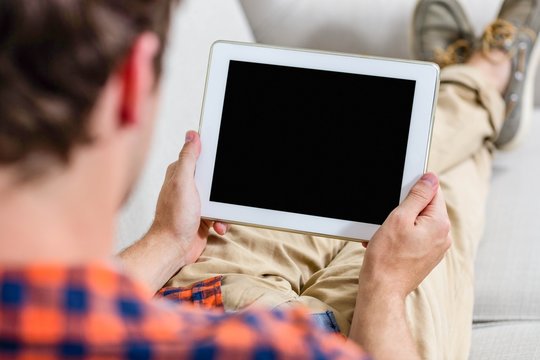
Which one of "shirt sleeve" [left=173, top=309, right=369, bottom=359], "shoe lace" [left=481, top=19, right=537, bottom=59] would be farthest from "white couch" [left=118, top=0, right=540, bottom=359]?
"shirt sleeve" [left=173, top=309, right=369, bottom=359]

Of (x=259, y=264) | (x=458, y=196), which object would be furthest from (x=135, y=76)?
(x=458, y=196)

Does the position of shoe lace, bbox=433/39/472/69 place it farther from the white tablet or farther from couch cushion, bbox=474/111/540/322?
the white tablet

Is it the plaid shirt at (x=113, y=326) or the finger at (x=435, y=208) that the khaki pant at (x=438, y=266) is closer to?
the finger at (x=435, y=208)

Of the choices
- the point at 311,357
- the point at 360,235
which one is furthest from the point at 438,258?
the point at 311,357

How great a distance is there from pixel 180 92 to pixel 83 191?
0.92 m

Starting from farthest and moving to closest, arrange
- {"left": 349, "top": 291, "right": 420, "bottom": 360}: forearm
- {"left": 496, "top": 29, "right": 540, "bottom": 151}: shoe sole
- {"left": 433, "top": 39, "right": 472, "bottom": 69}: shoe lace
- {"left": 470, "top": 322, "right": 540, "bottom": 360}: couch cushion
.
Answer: {"left": 433, "top": 39, "right": 472, "bottom": 69}: shoe lace < {"left": 496, "top": 29, "right": 540, "bottom": 151}: shoe sole < {"left": 470, "top": 322, "right": 540, "bottom": 360}: couch cushion < {"left": 349, "top": 291, "right": 420, "bottom": 360}: forearm

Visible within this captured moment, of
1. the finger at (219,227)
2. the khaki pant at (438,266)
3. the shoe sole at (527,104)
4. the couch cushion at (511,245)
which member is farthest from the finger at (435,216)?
the shoe sole at (527,104)

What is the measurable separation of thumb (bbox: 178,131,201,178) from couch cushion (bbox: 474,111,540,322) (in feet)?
1.82

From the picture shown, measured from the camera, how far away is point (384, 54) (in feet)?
5.61

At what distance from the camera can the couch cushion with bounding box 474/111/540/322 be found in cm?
119

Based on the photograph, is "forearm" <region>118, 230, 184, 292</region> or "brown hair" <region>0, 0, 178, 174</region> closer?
"brown hair" <region>0, 0, 178, 174</region>

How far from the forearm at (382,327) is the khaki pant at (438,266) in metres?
0.07

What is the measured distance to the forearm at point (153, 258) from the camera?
3.03 feet

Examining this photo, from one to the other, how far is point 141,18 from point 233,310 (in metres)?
0.51
